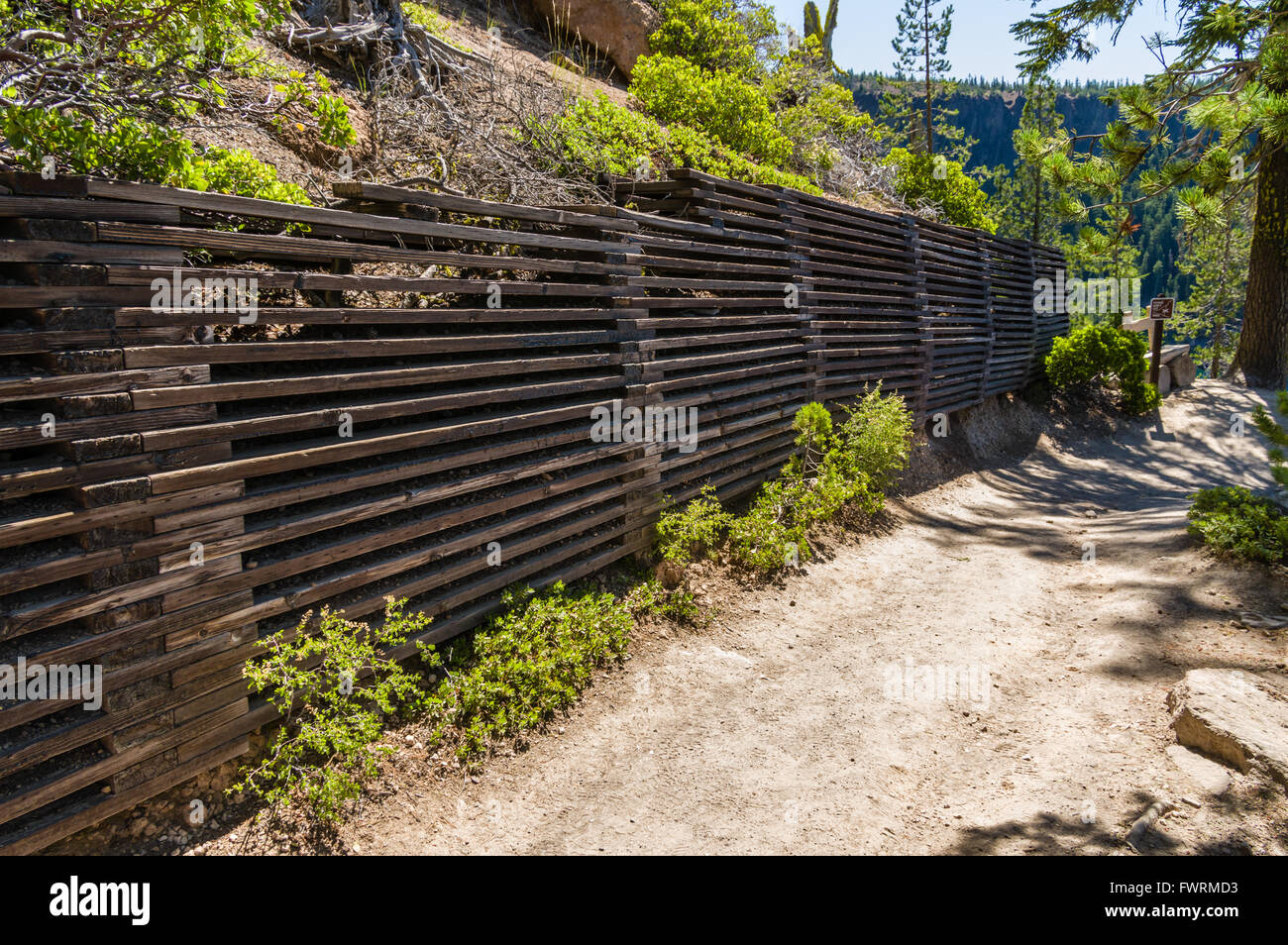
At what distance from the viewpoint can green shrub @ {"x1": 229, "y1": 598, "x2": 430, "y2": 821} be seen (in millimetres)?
3129

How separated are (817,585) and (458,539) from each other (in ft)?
11.5

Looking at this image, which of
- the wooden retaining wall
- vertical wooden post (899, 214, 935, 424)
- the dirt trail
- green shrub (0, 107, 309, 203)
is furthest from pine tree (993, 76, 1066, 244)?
green shrub (0, 107, 309, 203)

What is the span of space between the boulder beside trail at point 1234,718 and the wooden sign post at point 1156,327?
1348 centimetres

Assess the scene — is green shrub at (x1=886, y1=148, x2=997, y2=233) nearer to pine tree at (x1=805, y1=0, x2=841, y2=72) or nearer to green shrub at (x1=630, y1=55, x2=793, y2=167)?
green shrub at (x1=630, y1=55, x2=793, y2=167)

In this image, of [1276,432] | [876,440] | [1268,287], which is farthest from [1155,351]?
[1276,432]

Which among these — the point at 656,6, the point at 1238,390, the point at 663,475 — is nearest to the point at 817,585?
the point at 663,475

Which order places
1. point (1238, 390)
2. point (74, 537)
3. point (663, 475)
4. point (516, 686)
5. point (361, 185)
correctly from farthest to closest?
point (1238, 390) < point (663, 475) < point (516, 686) < point (361, 185) < point (74, 537)

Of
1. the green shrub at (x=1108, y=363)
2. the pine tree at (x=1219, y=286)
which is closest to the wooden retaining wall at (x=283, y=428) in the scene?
the green shrub at (x=1108, y=363)

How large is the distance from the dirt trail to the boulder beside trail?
107 mm

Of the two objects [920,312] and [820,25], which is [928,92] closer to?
[820,25]

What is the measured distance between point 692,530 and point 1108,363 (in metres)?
13.4

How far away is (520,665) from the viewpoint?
4078 mm

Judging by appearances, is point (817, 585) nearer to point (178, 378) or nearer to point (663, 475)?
point (663, 475)

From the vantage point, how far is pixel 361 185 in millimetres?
3688
